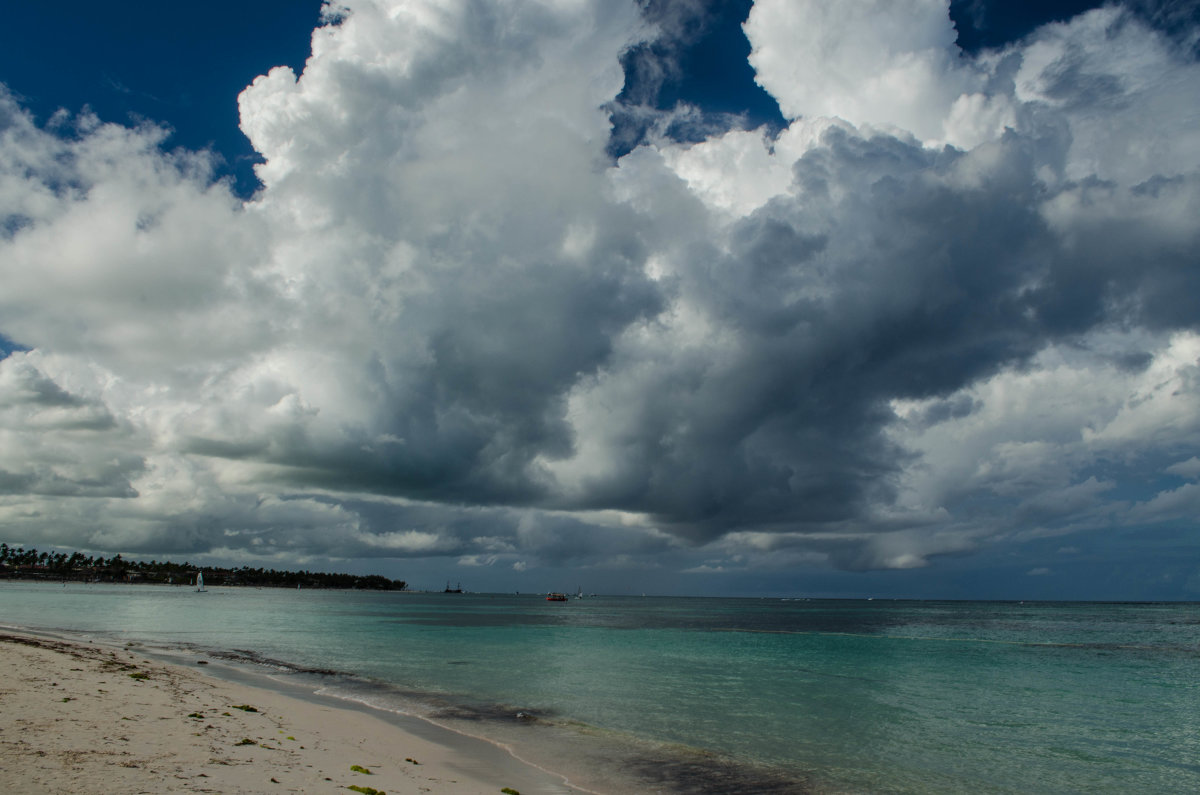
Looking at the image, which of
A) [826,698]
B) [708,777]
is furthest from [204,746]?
[826,698]

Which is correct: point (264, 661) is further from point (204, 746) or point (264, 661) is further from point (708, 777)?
point (708, 777)

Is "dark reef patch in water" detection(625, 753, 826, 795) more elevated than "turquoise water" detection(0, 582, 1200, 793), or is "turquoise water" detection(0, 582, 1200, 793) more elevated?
"dark reef patch in water" detection(625, 753, 826, 795)

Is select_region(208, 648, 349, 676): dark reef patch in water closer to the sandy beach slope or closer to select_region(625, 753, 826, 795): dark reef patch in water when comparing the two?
the sandy beach slope

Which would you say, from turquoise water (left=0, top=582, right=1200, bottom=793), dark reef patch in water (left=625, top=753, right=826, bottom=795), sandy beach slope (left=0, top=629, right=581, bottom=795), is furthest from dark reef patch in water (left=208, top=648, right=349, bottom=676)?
dark reef patch in water (left=625, top=753, right=826, bottom=795)

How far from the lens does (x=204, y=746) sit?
15961 mm

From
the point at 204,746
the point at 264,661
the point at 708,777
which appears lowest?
the point at 264,661

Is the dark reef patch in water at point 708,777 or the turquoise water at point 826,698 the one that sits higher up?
the dark reef patch in water at point 708,777

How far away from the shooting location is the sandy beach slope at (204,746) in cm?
1263

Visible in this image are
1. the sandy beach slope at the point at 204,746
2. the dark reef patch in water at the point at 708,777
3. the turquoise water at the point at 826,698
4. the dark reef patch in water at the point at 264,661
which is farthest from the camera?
the dark reef patch in water at the point at 264,661

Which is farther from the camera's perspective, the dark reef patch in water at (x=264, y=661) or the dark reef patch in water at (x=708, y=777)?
the dark reef patch in water at (x=264, y=661)

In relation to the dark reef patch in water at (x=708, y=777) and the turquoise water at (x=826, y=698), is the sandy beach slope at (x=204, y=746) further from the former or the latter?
the turquoise water at (x=826, y=698)

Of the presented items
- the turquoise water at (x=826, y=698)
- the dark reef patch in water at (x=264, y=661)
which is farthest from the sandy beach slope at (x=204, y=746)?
the dark reef patch in water at (x=264, y=661)

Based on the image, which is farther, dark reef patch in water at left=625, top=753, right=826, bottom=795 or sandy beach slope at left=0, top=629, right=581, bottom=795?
dark reef patch in water at left=625, top=753, right=826, bottom=795

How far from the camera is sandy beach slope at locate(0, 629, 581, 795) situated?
12.6 meters
